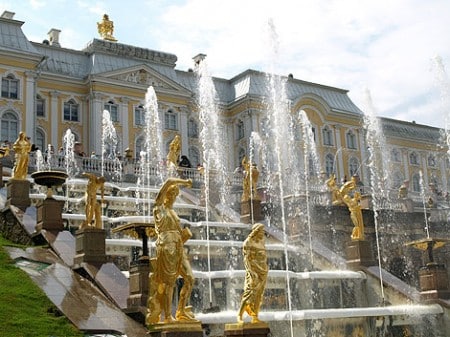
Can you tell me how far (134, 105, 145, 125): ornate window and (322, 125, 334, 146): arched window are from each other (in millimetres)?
16886

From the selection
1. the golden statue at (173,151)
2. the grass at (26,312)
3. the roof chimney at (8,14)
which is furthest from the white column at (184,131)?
the grass at (26,312)

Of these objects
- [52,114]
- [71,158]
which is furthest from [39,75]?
[71,158]

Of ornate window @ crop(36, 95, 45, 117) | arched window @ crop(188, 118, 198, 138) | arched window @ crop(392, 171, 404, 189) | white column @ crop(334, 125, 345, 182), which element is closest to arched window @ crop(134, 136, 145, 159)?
arched window @ crop(188, 118, 198, 138)

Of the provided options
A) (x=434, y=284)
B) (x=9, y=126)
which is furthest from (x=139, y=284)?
(x=9, y=126)

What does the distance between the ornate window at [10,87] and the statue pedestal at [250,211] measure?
966 inches

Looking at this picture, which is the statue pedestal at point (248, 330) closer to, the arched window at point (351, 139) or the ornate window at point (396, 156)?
the arched window at point (351, 139)

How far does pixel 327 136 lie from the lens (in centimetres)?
5719

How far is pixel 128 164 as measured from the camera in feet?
102

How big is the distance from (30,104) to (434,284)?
108 feet

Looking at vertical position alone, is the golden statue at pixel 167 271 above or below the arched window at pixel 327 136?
below

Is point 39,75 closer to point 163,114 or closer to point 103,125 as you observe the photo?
point 103,125

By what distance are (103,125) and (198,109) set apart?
9061mm

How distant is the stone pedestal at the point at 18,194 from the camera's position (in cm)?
1788

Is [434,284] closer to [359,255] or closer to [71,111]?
[359,255]
